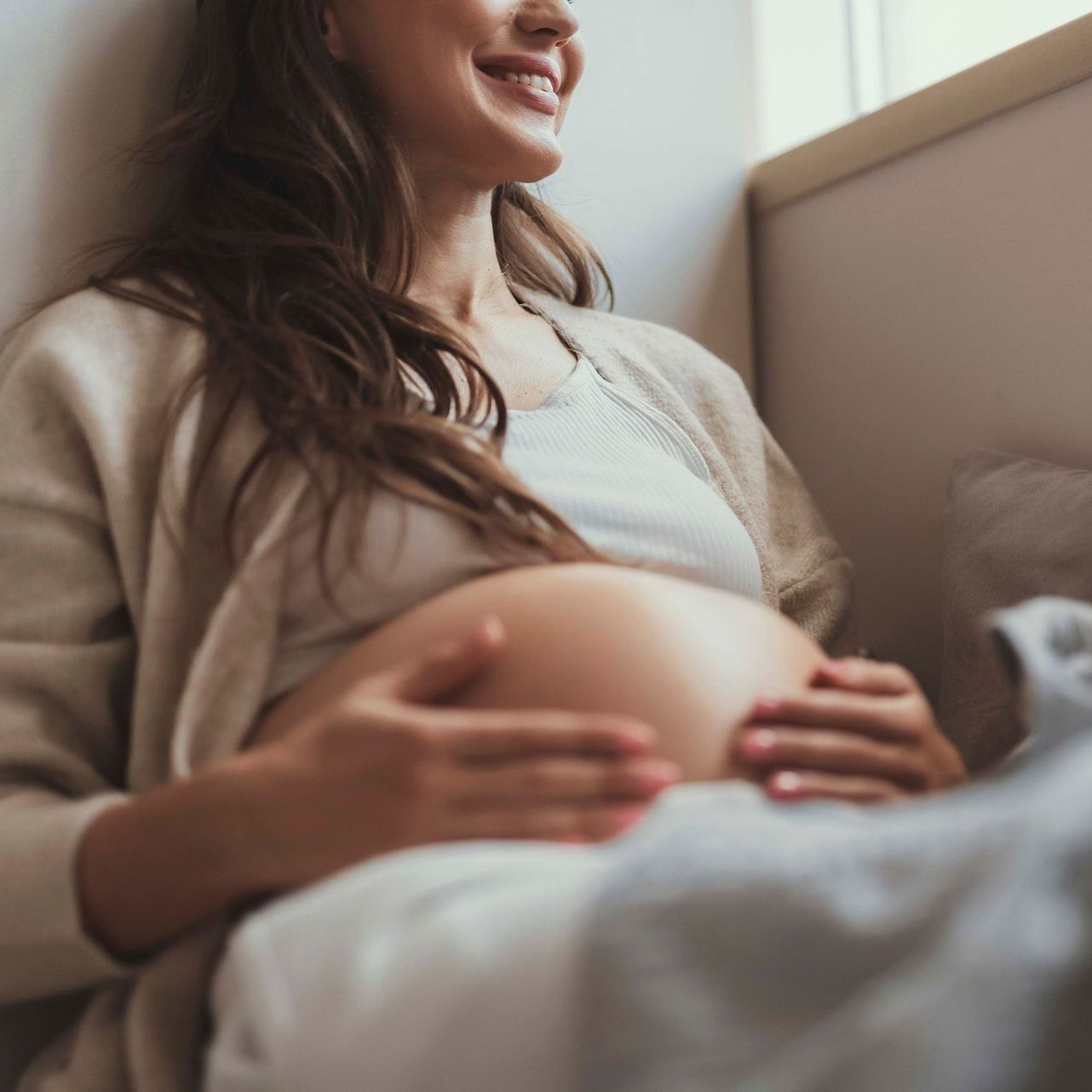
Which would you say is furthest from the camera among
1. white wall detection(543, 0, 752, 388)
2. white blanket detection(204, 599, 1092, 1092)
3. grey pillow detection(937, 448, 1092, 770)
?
white wall detection(543, 0, 752, 388)

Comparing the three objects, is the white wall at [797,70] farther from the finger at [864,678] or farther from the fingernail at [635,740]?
the fingernail at [635,740]

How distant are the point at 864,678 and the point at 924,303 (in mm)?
657

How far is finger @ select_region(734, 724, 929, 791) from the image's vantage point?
69 centimetres

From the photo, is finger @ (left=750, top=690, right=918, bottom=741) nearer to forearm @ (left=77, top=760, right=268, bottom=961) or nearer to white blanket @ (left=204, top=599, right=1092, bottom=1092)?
white blanket @ (left=204, top=599, right=1092, bottom=1092)

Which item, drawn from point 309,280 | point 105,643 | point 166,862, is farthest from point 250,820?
point 309,280

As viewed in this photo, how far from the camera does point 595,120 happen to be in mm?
1443

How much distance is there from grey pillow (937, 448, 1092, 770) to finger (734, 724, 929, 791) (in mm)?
284

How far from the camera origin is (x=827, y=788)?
0.69 meters

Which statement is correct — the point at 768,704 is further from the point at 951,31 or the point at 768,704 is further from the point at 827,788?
the point at 951,31

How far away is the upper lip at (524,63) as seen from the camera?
1.13 meters

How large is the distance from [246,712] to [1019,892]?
0.50 m

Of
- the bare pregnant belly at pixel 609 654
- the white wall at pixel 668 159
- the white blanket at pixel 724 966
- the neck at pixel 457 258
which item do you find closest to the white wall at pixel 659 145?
the white wall at pixel 668 159

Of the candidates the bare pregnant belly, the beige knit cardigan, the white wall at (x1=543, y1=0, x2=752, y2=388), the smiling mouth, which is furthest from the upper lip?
the bare pregnant belly

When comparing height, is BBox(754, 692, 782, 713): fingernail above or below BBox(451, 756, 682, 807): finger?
below
